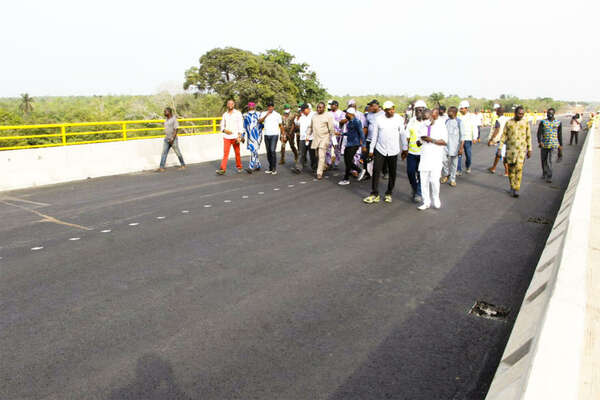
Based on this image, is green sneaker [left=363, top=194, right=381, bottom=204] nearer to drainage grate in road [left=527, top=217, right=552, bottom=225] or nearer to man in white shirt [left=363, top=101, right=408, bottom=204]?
man in white shirt [left=363, top=101, right=408, bottom=204]

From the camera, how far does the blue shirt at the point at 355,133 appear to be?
36.2 feet

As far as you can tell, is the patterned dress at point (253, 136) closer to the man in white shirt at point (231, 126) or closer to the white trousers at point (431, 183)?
the man in white shirt at point (231, 126)

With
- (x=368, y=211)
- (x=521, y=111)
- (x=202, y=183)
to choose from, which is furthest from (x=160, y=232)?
(x=521, y=111)

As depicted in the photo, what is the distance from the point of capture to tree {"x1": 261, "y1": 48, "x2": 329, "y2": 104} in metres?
56.5

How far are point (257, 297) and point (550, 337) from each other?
2.61 meters

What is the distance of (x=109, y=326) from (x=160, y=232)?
311cm

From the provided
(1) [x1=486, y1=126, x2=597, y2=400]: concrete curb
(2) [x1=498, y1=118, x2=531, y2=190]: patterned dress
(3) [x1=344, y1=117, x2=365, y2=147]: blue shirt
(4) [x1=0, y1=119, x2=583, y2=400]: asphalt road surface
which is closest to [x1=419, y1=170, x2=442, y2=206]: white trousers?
(4) [x1=0, y1=119, x2=583, y2=400]: asphalt road surface

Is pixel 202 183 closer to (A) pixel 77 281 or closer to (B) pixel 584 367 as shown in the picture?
(A) pixel 77 281

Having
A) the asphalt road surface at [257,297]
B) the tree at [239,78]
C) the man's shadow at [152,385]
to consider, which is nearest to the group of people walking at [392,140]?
the asphalt road surface at [257,297]

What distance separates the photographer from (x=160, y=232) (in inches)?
275

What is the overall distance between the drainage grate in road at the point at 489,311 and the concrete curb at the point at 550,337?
16 centimetres

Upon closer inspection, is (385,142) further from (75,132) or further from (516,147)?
(75,132)

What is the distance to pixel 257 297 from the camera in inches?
179

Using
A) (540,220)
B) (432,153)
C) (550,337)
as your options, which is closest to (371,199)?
(432,153)
